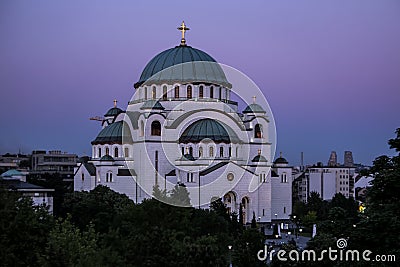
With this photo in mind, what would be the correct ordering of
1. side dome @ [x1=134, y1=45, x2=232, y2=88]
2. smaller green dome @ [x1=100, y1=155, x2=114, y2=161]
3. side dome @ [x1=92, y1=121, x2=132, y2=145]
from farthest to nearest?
side dome @ [x1=92, y1=121, x2=132, y2=145], side dome @ [x1=134, y1=45, x2=232, y2=88], smaller green dome @ [x1=100, y1=155, x2=114, y2=161]

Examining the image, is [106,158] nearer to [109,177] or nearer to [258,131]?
[109,177]

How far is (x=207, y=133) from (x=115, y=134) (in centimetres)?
671

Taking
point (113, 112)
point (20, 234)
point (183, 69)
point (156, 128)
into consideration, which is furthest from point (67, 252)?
point (113, 112)

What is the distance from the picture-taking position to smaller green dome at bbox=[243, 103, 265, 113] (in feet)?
165

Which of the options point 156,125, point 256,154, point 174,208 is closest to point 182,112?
point 156,125

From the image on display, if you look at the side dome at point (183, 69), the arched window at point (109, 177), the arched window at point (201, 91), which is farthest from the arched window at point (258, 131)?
the arched window at point (109, 177)

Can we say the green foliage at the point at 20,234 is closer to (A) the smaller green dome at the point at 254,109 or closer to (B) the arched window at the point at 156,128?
(B) the arched window at the point at 156,128

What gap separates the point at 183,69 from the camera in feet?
161

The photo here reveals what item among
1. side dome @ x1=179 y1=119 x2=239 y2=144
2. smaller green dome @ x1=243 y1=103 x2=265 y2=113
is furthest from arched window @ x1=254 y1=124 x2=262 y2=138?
side dome @ x1=179 y1=119 x2=239 y2=144

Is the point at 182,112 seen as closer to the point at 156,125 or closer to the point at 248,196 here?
the point at 156,125

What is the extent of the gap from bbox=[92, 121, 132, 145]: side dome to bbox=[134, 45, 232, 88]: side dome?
120 inches

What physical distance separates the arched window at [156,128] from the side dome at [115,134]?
227 cm

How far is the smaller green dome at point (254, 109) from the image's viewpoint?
165 feet

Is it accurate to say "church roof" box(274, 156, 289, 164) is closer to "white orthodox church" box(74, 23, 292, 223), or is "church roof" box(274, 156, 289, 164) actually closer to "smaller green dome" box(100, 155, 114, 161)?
"white orthodox church" box(74, 23, 292, 223)
